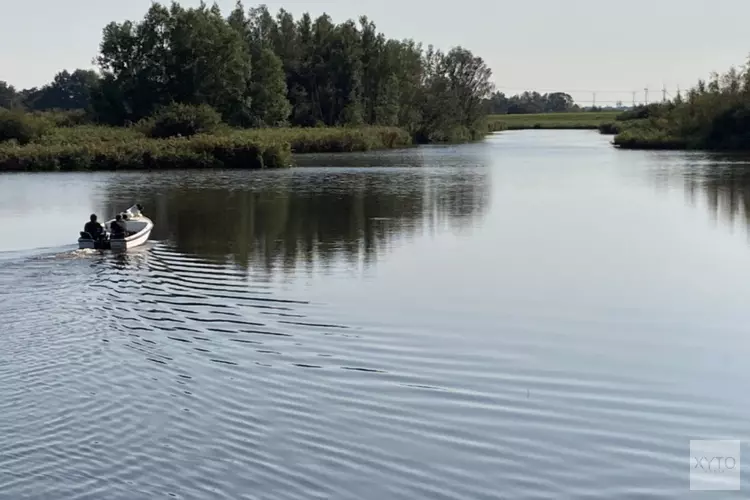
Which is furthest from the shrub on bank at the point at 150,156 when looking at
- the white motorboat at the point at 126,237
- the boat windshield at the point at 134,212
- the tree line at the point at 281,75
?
the white motorboat at the point at 126,237

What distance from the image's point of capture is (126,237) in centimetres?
2369

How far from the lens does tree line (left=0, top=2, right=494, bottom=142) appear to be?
82.6 metres

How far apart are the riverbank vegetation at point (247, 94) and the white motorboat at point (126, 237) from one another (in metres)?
34.2

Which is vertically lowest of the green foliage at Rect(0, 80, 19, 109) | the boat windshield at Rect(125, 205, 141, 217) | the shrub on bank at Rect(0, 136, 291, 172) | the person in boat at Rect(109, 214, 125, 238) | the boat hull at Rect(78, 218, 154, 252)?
the boat hull at Rect(78, 218, 154, 252)

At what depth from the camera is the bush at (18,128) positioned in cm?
6400

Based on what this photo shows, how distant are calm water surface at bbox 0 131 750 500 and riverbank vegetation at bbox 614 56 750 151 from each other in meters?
50.5

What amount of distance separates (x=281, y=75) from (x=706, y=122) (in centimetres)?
3689

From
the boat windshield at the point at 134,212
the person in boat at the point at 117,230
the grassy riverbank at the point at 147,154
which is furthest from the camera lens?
the grassy riverbank at the point at 147,154

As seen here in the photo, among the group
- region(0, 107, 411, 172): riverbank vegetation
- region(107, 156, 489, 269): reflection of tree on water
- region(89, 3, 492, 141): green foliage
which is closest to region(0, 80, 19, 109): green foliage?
region(89, 3, 492, 141): green foliage

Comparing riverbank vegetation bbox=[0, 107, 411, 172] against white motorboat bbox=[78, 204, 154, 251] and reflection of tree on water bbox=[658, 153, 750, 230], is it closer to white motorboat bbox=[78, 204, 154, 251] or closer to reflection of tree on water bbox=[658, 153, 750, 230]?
reflection of tree on water bbox=[658, 153, 750, 230]

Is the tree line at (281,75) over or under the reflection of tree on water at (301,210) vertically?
over

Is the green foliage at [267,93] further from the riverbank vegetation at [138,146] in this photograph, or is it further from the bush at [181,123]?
the bush at [181,123]

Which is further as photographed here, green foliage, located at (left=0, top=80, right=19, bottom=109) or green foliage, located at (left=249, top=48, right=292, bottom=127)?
green foliage, located at (left=0, top=80, right=19, bottom=109)

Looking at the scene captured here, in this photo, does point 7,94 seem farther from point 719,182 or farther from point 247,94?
point 719,182
